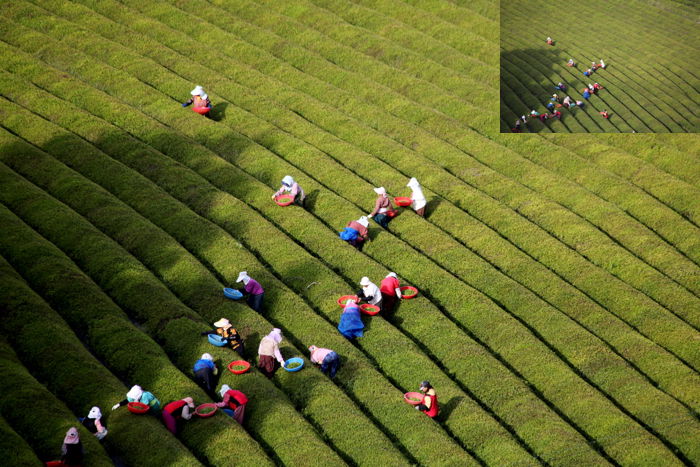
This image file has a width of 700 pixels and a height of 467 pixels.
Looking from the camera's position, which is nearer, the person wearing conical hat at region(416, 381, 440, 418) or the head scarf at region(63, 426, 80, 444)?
the head scarf at region(63, 426, 80, 444)

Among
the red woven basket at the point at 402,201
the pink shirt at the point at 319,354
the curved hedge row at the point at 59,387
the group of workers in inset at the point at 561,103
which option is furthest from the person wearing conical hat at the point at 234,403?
the group of workers in inset at the point at 561,103

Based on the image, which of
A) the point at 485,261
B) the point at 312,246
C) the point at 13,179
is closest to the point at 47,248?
the point at 13,179

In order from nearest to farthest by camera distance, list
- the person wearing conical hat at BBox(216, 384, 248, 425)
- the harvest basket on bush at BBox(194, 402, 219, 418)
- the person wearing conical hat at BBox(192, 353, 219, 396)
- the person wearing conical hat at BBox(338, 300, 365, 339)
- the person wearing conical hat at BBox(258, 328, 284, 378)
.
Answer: the harvest basket on bush at BBox(194, 402, 219, 418) → the person wearing conical hat at BBox(216, 384, 248, 425) → the person wearing conical hat at BBox(192, 353, 219, 396) → the person wearing conical hat at BBox(258, 328, 284, 378) → the person wearing conical hat at BBox(338, 300, 365, 339)

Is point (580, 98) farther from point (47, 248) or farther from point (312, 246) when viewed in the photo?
point (47, 248)

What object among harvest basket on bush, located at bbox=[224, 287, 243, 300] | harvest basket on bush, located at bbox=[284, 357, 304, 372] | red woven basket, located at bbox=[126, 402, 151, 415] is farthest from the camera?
harvest basket on bush, located at bbox=[224, 287, 243, 300]

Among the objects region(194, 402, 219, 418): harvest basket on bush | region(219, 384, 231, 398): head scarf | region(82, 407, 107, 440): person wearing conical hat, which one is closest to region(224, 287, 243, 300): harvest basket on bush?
region(219, 384, 231, 398): head scarf

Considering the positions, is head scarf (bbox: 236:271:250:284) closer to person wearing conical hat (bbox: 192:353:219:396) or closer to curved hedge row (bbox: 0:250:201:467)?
person wearing conical hat (bbox: 192:353:219:396)
